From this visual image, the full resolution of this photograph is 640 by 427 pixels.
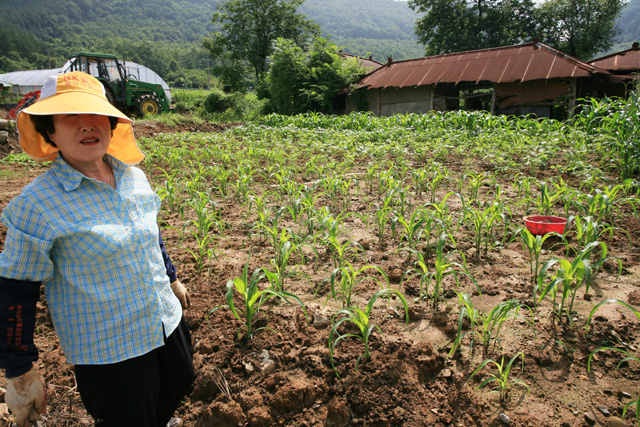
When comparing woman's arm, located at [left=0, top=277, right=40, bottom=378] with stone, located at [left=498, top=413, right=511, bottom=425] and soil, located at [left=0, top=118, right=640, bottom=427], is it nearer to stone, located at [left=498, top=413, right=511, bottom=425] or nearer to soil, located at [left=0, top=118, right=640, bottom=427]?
soil, located at [left=0, top=118, right=640, bottom=427]

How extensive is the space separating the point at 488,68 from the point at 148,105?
1415 cm

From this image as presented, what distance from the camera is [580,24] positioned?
3238 centimetres

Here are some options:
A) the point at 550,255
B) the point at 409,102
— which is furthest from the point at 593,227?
the point at 409,102

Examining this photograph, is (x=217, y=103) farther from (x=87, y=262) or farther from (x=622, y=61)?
(x=87, y=262)

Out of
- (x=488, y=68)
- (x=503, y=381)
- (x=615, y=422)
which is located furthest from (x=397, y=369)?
(x=488, y=68)

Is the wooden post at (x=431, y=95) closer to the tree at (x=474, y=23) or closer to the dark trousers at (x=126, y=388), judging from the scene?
the dark trousers at (x=126, y=388)

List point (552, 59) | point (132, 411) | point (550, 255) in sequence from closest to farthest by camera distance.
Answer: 1. point (132, 411)
2. point (550, 255)
3. point (552, 59)

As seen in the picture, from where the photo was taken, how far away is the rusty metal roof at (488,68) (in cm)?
1257

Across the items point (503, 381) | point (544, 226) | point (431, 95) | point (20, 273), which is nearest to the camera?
point (20, 273)

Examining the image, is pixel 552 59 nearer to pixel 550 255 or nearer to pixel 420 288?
pixel 550 255

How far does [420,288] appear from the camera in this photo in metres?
2.52

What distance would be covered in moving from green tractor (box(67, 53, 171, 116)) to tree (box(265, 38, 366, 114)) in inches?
225

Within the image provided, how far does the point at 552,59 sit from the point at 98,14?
137055mm

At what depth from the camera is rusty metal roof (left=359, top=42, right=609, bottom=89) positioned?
12570 mm
